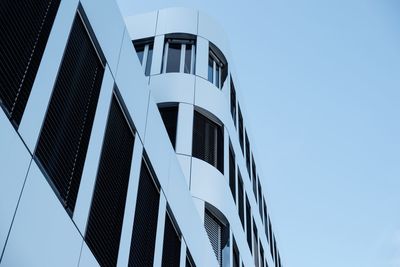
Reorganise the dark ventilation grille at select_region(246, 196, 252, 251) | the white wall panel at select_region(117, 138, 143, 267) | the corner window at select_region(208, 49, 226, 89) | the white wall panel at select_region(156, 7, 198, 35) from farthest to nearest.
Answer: the dark ventilation grille at select_region(246, 196, 252, 251) → the corner window at select_region(208, 49, 226, 89) → the white wall panel at select_region(156, 7, 198, 35) → the white wall panel at select_region(117, 138, 143, 267)

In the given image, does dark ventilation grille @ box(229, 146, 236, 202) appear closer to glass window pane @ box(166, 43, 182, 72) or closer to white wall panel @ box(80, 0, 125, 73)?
glass window pane @ box(166, 43, 182, 72)

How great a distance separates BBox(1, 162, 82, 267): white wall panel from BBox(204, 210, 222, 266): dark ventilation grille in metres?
11.5

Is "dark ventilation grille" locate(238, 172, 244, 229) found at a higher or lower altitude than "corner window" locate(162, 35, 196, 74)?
lower

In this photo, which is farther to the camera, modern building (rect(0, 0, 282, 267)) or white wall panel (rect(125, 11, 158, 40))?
white wall panel (rect(125, 11, 158, 40))

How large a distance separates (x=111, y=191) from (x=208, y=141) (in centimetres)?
1094

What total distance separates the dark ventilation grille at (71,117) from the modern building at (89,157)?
0.02 meters

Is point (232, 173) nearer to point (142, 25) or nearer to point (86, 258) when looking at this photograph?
point (142, 25)

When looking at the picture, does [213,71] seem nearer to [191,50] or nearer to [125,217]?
[191,50]

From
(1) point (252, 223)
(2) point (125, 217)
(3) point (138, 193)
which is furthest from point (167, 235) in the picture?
(1) point (252, 223)

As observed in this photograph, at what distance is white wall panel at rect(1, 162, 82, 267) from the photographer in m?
6.54

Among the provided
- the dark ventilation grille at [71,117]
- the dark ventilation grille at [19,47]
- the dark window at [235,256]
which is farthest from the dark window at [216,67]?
the dark ventilation grille at [19,47]

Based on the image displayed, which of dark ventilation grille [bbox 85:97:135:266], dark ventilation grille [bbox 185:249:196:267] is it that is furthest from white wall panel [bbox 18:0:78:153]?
dark ventilation grille [bbox 185:249:196:267]

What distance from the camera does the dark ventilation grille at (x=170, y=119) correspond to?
1955 centimetres

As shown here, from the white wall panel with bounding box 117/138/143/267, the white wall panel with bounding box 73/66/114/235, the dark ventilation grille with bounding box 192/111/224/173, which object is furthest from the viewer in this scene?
the dark ventilation grille with bounding box 192/111/224/173
